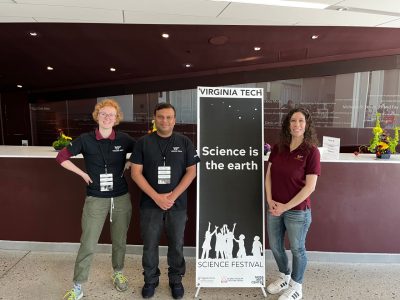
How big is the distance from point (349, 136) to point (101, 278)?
13.7 feet

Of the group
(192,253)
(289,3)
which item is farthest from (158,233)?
(289,3)

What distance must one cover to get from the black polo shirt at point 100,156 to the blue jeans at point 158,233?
12.1 inches

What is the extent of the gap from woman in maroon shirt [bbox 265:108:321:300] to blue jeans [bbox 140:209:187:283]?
2.25 feet

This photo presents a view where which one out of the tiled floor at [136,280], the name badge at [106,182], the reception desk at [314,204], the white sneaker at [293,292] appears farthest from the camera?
the reception desk at [314,204]

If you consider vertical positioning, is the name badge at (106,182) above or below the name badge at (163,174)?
below

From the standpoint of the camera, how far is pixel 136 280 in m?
2.46

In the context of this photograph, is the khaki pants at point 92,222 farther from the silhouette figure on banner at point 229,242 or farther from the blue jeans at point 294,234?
the blue jeans at point 294,234

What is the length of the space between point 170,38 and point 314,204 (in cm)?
273

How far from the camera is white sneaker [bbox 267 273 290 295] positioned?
2285 mm

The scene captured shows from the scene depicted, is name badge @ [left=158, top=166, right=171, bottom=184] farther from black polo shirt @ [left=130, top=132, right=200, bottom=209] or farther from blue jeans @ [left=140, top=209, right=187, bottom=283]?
blue jeans @ [left=140, top=209, right=187, bottom=283]

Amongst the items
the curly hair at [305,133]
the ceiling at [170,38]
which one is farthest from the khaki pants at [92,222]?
the ceiling at [170,38]

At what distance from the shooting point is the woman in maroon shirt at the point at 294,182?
196cm

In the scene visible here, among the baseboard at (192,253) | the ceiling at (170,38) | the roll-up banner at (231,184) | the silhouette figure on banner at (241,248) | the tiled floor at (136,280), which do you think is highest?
the ceiling at (170,38)

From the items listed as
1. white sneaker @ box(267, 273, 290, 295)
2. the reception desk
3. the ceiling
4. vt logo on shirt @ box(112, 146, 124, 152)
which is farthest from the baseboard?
the ceiling
